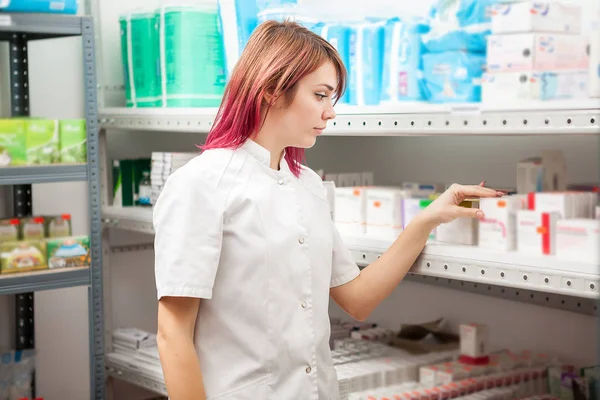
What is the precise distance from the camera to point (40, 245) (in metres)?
3.54

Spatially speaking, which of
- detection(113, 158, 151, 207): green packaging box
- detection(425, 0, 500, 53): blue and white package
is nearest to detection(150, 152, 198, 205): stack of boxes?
detection(113, 158, 151, 207): green packaging box

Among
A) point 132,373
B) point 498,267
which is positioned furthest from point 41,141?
point 498,267

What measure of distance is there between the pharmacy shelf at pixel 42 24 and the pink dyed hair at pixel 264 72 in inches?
62.1

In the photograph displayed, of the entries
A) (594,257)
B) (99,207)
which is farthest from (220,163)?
(99,207)

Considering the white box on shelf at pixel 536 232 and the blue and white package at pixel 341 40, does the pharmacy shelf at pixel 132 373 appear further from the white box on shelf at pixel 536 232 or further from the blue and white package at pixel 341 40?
the white box on shelf at pixel 536 232

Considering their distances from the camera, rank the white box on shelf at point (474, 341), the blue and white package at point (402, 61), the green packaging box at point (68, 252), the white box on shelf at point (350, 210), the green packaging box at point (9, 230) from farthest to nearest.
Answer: the green packaging box at point (68, 252) < the green packaging box at point (9, 230) < the white box on shelf at point (474, 341) < the white box on shelf at point (350, 210) < the blue and white package at point (402, 61)

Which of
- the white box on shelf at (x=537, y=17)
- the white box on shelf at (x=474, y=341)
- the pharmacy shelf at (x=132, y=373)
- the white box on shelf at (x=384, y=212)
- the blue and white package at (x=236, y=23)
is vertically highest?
the blue and white package at (x=236, y=23)

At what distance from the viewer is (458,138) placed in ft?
11.1

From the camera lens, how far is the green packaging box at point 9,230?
347 cm

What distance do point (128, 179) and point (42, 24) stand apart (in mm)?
850

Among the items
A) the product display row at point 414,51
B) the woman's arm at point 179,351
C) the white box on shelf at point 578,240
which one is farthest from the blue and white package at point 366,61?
the woman's arm at point 179,351

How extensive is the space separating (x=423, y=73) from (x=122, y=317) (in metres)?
2.41

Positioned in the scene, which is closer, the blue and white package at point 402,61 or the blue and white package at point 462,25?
the blue and white package at point 462,25

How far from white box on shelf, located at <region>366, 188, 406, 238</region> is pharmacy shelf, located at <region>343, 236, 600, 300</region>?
8cm
